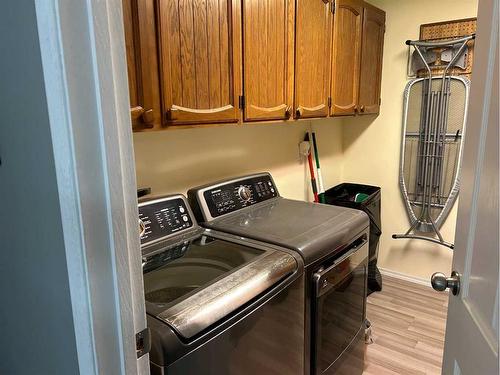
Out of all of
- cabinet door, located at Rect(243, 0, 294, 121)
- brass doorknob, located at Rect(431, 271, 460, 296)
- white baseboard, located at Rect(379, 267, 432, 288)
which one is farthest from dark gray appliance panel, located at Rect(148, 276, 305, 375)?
white baseboard, located at Rect(379, 267, 432, 288)

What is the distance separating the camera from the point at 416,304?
2883mm

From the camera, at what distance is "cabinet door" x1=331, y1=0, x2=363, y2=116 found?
2.18 meters

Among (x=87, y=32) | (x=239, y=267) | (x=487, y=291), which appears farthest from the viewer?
(x=239, y=267)

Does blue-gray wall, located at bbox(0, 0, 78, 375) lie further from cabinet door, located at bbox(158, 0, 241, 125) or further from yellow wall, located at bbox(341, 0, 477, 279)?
yellow wall, located at bbox(341, 0, 477, 279)

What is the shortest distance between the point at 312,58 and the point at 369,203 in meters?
1.26

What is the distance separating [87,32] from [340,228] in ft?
4.31

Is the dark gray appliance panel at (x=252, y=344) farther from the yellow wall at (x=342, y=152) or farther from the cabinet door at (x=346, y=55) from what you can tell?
the cabinet door at (x=346, y=55)

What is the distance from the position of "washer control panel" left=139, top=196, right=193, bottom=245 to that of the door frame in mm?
707

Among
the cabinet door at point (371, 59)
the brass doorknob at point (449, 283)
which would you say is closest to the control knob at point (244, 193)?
the brass doorknob at point (449, 283)

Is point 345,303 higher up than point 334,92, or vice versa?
point 334,92

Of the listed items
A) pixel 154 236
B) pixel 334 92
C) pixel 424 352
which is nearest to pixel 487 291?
pixel 154 236

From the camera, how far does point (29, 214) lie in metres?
0.71

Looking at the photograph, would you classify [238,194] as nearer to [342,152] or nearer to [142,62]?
[142,62]

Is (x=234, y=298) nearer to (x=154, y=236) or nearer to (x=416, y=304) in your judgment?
(x=154, y=236)
